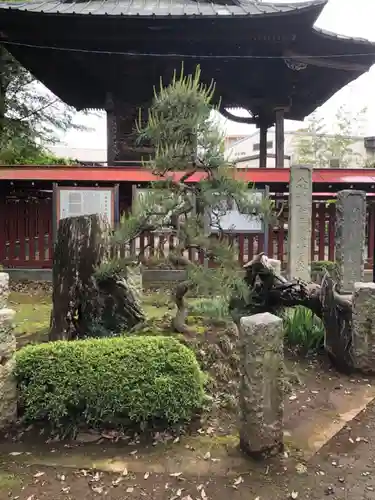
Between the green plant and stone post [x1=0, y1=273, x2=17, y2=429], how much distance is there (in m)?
2.84

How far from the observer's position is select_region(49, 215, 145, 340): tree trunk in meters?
4.27

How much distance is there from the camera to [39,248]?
9227 millimetres

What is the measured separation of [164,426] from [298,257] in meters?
4.50

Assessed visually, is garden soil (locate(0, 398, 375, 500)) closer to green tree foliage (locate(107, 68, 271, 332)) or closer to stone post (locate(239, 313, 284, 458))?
stone post (locate(239, 313, 284, 458))

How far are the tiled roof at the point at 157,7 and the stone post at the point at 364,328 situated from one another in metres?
5.43

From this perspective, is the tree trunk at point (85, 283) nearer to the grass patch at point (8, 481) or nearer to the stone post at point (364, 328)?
the grass patch at point (8, 481)

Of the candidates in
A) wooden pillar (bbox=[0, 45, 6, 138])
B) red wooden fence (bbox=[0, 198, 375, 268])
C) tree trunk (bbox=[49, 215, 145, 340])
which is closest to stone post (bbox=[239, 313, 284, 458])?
tree trunk (bbox=[49, 215, 145, 340])

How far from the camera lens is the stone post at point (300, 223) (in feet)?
23.4

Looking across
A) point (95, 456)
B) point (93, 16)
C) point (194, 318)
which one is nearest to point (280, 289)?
point (194, 318)

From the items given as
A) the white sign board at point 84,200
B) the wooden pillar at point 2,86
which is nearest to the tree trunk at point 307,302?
the white sign board at point 84,200

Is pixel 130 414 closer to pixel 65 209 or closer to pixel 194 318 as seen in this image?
pixel 194 318

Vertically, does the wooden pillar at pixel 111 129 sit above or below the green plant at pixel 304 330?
above

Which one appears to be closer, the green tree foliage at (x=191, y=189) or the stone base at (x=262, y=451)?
the stone base at (x=262, y=451)

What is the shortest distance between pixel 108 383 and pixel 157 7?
28.1 feet
